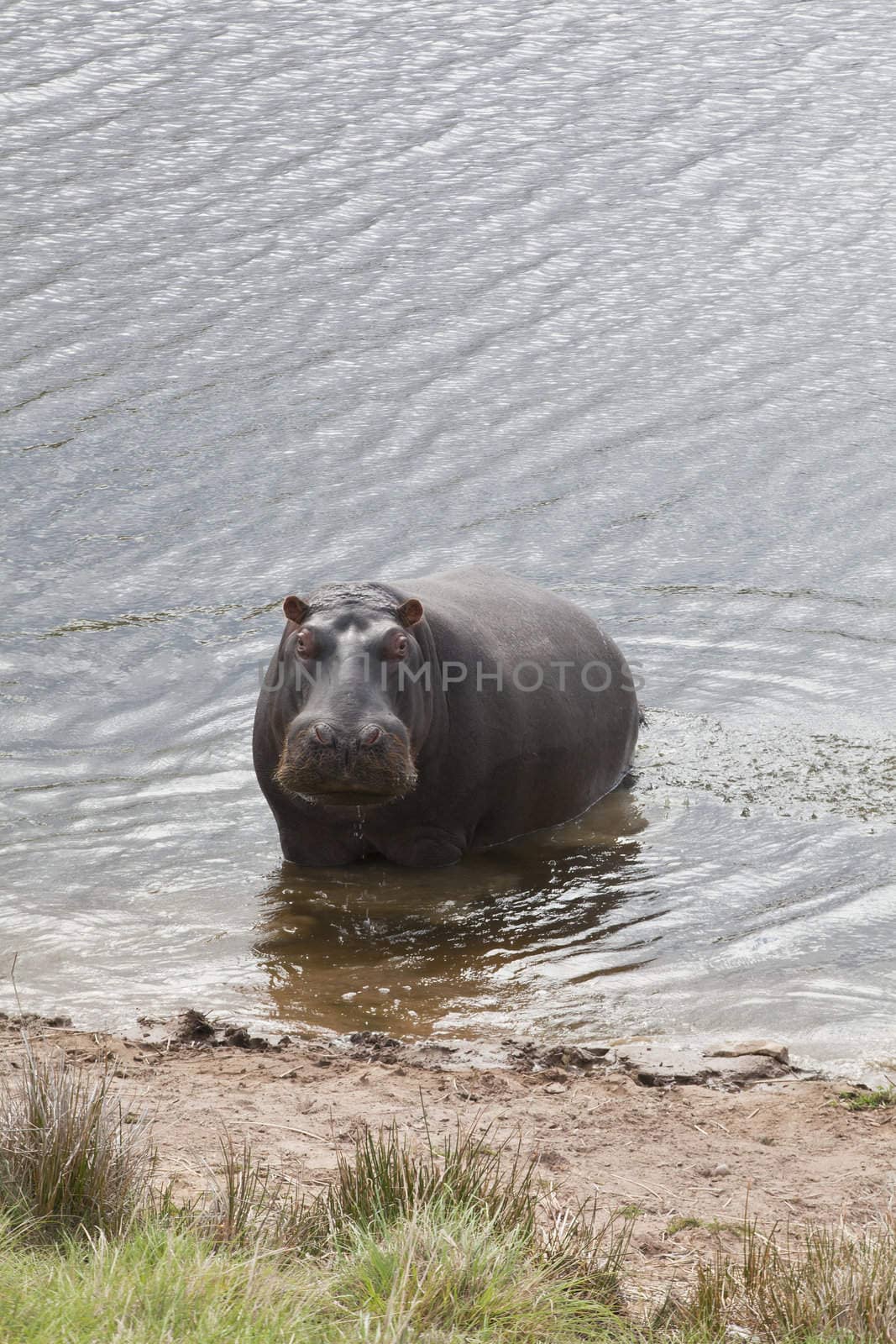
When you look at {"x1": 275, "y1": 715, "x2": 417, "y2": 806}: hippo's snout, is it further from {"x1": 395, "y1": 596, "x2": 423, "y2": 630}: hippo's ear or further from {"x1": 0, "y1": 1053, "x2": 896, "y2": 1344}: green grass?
{"x1": 0, "y1": 1053, "x2": 896, "y2": 1344}: green grass

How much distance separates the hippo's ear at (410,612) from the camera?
767 cm

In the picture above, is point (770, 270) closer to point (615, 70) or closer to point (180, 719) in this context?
point (615, 70)

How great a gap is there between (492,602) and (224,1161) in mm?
4872

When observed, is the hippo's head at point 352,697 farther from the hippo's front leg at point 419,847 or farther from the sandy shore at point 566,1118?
the sandy shore at point 566,1118

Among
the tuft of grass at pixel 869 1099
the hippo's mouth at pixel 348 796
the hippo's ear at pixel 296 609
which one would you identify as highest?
the hippo's ear at pixel 296 609

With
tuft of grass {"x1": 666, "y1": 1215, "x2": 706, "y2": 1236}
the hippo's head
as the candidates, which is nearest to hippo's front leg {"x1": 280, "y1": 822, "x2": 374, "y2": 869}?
the hippo's head

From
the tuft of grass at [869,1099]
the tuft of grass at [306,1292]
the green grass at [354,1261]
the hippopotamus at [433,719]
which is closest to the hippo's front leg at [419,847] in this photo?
the hippopotamus at [433,719]

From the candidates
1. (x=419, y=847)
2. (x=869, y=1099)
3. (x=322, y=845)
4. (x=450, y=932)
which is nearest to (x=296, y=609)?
(x=322, y=845)

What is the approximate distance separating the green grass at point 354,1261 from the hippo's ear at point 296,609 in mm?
3615

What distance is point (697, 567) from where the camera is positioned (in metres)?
12.6

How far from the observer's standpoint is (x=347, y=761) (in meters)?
7.14

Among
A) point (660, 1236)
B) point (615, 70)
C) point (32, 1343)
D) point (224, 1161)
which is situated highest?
point (615, 70)

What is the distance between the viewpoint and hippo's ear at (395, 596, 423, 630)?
25.2 feet

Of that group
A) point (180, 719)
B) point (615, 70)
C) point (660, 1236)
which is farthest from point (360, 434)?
point (660, 1236)
